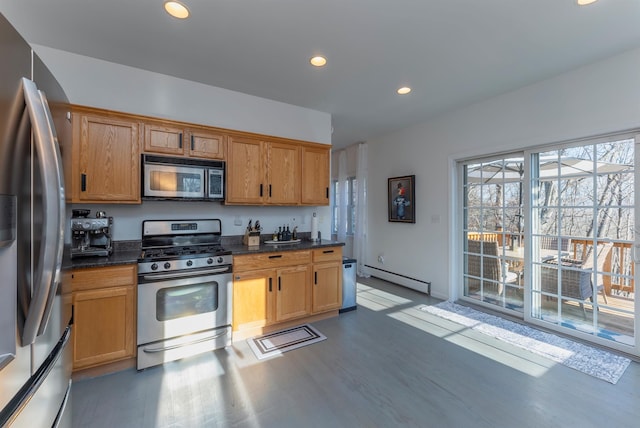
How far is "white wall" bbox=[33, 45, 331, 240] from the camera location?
8.67ft

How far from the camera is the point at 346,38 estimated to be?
2.32 m

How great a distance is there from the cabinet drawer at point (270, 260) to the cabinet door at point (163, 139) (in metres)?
1.28

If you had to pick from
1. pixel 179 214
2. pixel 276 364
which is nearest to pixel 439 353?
pixel 276 364

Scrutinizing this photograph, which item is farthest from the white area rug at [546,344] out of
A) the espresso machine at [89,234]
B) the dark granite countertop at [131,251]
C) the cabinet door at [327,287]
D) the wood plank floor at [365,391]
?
the espresso machine at [89,234]

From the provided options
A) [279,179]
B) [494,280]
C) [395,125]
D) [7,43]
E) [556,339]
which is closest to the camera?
[7,43]

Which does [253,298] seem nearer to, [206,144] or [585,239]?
[206,144]

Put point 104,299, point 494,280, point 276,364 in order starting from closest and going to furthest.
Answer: point 104,299 < point 276,364 < point 494,280

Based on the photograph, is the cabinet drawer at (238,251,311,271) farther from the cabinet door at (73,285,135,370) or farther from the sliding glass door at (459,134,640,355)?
the sliding glass door at (459,134,640,355)

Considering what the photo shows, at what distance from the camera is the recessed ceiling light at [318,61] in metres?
2.62

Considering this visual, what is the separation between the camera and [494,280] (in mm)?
3701

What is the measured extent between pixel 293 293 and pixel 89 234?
6.71 ft

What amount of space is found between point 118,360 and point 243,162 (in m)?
2.18

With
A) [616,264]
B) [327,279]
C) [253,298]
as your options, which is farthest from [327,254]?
[616,264]

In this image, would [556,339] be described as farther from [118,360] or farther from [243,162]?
[118,360]
